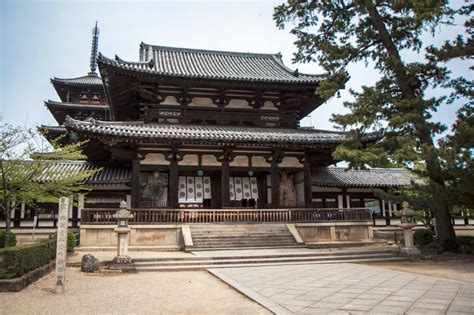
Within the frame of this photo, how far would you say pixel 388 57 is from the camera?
16.1 m

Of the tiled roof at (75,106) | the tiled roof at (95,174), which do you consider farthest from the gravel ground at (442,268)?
the tiled roof at (75,106)

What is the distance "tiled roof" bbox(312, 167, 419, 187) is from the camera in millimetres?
24009

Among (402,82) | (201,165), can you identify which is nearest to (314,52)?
(402,82)

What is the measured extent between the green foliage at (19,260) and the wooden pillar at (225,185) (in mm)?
9578

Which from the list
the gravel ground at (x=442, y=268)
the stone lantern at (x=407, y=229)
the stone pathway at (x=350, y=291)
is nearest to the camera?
the stone pathway at (x=350, y=291)

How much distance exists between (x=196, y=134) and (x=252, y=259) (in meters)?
7.37

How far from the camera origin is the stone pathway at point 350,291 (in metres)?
6.57

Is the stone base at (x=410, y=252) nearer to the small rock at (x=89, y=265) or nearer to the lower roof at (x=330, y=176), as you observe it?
the lower roof at (x=330, y=176)

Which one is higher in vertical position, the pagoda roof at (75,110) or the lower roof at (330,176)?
the pagoda roof at (75,110)

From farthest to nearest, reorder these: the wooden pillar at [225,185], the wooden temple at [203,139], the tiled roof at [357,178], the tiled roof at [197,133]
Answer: the tiled roof at [357,178] → the wooden pillar at [225,185] → the wooden temple at [203,139] → the tiled roof at [197,133]

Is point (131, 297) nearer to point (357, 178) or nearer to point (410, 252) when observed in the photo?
point (410, 252)

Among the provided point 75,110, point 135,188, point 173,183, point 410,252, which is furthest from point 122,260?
point 75,110

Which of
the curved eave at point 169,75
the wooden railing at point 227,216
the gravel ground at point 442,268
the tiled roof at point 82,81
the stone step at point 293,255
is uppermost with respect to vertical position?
the tiled roof at point 82,81

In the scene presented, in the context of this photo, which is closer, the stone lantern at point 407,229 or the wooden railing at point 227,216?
the stone lantern at point 407,229
